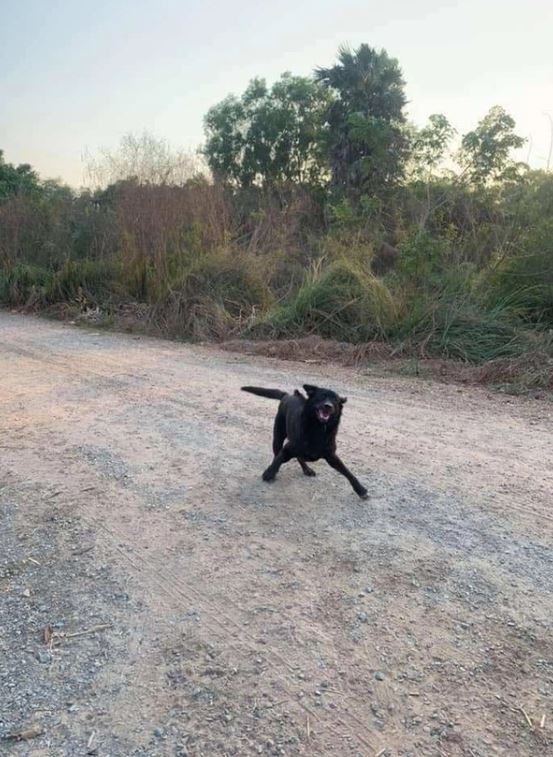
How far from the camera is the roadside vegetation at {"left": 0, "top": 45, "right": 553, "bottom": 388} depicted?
8.13 meters

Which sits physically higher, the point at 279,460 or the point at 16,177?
the point at 16,177

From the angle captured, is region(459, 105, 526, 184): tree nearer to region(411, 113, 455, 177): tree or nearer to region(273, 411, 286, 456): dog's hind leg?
region(411, 113, 455, 177): tree

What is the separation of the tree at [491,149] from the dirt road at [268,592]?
6.91 metres

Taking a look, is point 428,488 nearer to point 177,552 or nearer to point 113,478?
point 177,552

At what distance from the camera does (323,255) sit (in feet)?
36.2

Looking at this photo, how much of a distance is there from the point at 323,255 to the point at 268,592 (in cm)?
896

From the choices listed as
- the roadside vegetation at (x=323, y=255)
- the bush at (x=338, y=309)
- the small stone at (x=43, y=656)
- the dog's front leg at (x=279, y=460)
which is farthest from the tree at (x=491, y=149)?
the small stone at (x=43, y=656)

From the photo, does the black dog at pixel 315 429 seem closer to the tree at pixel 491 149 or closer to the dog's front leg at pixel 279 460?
the dog's front leg at pixel 279 460

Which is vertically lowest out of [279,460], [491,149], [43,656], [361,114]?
[43,656]

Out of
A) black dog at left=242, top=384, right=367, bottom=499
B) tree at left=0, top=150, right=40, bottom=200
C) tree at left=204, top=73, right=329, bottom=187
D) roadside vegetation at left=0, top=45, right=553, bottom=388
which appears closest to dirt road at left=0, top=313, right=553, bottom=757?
black dog at left=242, top=384, right=367, bottom=499

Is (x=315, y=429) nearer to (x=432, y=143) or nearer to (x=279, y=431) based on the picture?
(x=279, y=431)

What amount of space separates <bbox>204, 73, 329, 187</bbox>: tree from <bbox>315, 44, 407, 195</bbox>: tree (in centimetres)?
307

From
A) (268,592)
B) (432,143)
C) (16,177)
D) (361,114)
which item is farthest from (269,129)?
(268,592)

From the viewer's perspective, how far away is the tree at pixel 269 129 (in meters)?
25.9
